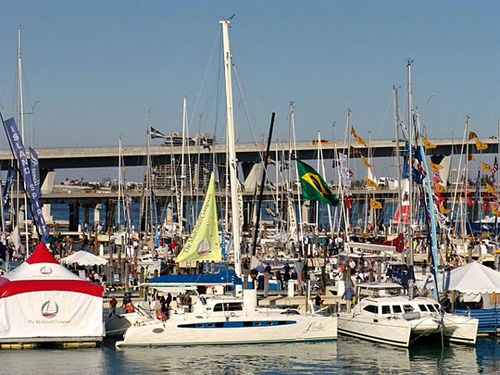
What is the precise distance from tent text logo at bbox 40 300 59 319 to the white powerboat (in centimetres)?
271

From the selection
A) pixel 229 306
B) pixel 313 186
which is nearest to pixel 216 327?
pixel 229 306

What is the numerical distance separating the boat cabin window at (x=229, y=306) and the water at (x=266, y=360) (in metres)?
1.44

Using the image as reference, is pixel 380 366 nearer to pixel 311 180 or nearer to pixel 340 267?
pixel 311 180

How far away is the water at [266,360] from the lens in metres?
36.6

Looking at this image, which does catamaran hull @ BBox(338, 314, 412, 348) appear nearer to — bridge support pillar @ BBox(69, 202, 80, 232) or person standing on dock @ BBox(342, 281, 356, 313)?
person standing on dock @ BBox(342, 281, 356, 313)

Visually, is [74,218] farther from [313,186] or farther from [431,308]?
[431,308]

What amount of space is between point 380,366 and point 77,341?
11.5 meters

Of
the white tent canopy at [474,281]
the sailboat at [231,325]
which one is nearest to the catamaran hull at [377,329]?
the sailboat at [231,325]

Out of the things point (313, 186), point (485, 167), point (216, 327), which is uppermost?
point (485, 167)

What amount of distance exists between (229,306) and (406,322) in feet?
22.5

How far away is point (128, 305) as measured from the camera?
4388cm

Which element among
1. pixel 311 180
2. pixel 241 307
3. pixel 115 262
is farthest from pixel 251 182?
pixel 241 307

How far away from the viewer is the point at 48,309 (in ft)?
131

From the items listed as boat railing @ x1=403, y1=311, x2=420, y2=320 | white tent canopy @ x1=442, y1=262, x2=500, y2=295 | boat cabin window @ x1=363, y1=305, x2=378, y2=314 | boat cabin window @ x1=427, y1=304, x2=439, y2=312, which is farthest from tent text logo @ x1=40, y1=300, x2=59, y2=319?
white tent canopy @ x1=442, y1=262, x2=500, y2=295
